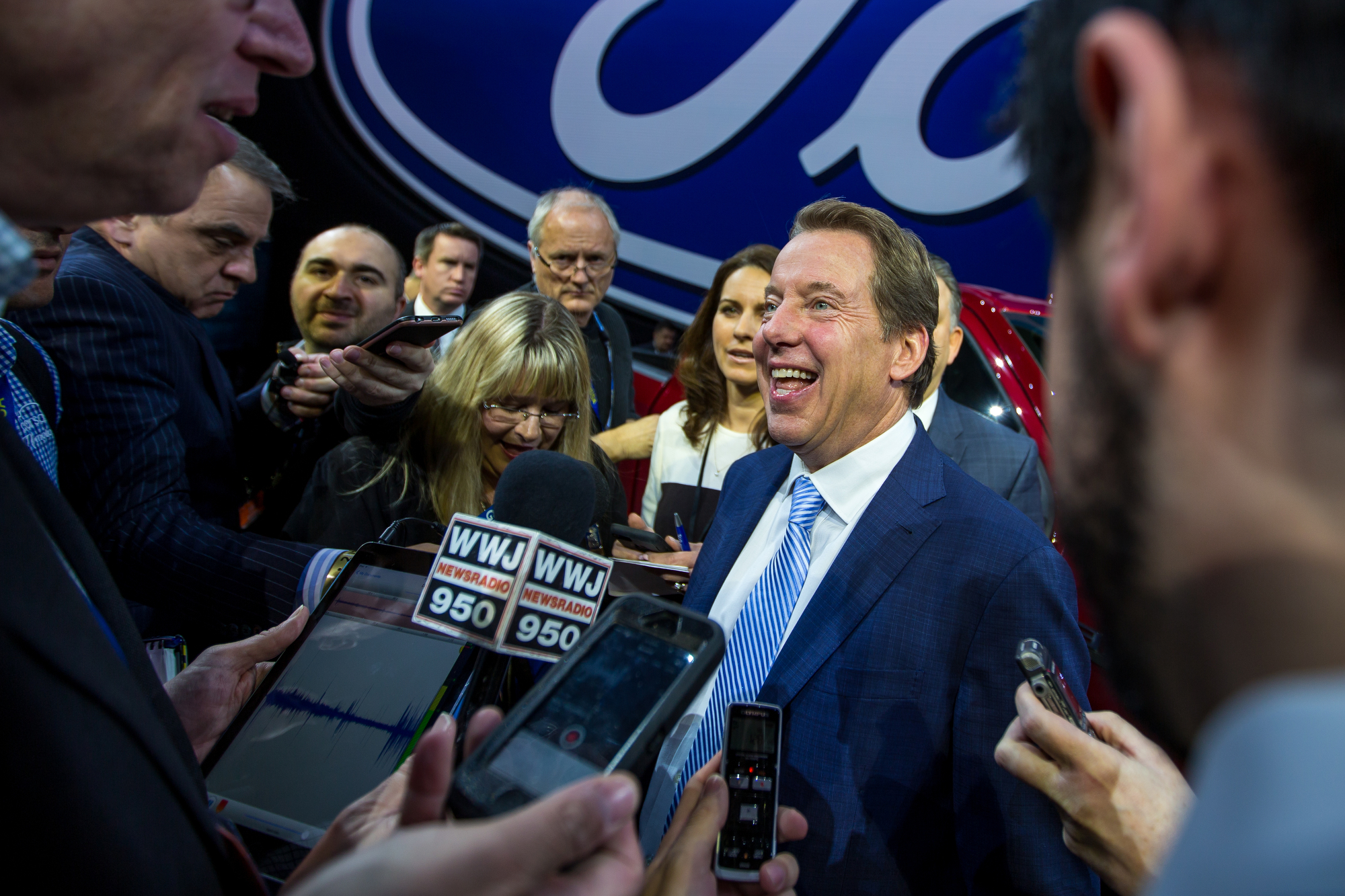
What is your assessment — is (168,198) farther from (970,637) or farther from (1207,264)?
(970,637)

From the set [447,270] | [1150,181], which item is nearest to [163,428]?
[1150,181]

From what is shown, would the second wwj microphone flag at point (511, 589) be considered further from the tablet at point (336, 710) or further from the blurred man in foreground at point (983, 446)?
the blurred man in foreground at point (983, 446)

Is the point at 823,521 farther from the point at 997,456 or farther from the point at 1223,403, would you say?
the point at 997,456

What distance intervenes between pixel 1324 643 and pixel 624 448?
379 cm

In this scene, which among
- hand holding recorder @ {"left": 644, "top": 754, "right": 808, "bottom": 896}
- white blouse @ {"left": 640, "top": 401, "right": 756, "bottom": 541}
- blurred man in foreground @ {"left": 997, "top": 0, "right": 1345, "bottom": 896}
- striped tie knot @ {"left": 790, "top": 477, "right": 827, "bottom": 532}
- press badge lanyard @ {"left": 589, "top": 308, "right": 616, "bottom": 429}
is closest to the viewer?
blurred man in foreground @ {"left": 997, "top": 0, "right": 1345, "bottom": 896}

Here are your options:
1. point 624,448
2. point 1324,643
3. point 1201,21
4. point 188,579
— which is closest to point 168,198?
point 1201,21

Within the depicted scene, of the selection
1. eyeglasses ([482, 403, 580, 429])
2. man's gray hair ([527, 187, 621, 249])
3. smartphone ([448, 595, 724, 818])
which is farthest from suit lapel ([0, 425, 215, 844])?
man's gray hair ([527, 187, 621, 249])

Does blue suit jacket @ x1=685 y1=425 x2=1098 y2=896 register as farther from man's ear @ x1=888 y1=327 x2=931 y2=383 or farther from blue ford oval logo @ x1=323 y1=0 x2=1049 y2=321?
blue ford oval logo @ x1=323 y1=0 x2=1049 y2=321

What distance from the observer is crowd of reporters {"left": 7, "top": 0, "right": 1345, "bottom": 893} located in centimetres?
50

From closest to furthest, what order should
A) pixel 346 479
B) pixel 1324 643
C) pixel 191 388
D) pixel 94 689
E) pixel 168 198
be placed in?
pixel 1324 643
pixel 94 689
pixel 168 198
pixel 191 388
pixel 346 479

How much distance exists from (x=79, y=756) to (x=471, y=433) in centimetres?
216

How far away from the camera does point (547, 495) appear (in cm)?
149

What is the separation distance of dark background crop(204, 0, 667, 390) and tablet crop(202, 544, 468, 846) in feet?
18.5

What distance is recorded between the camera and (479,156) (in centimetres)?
690
